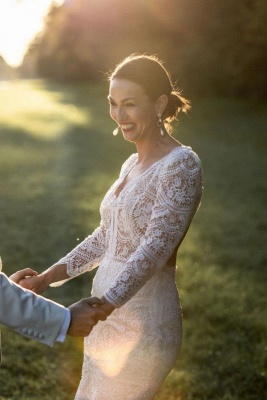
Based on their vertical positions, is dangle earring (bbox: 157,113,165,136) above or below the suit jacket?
above

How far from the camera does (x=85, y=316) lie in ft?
10.7

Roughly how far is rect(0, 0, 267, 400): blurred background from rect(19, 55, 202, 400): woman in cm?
82

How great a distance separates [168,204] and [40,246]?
7.65 metres

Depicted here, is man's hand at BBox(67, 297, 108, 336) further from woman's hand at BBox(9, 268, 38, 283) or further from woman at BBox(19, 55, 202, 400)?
woman's hand at BBox(9, 268, 38, 283)

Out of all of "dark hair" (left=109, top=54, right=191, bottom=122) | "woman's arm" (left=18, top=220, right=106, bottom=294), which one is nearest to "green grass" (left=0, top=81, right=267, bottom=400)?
"woman's arm" (left=18, top=220, right=106, bottom=294)

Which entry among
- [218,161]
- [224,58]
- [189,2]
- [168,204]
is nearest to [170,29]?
[189,2]

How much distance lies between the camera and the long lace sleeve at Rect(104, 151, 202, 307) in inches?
133

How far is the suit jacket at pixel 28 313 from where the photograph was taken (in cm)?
286

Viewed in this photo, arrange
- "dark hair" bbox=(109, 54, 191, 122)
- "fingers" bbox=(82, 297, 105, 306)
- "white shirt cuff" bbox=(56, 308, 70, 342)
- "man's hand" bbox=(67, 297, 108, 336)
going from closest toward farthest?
"white shirt cuff" bbox=(56, 308, 70, 342) → "man's hand" bbox=(67, 297, 108, 336) → "fingers" bbox=(82, 297, 105, 306) → "dark hair" bbox=(109, 54, 191, 122)

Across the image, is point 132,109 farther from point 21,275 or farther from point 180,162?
point 21,275

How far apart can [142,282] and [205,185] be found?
14.3m

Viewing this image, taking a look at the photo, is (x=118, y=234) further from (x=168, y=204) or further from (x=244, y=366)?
(x=244, y=366)

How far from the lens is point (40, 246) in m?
10.8

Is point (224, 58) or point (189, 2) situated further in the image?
point (189, 2)
